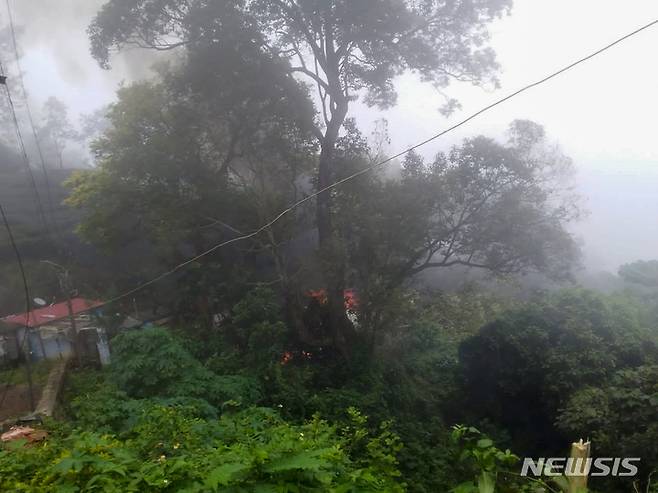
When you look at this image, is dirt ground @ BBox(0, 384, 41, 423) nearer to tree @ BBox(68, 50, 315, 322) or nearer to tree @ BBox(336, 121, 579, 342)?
tree @ BBox(68, 50, 315, 322)

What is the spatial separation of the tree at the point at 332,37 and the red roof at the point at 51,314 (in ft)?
21.2

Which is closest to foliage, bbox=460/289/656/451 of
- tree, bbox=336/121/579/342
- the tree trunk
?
tree, bbox=336/121/579/342

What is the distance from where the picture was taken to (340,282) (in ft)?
37.6

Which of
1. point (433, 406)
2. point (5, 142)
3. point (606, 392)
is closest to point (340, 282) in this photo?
point (433, 406)

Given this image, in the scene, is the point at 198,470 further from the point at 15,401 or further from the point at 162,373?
the point at 15,401

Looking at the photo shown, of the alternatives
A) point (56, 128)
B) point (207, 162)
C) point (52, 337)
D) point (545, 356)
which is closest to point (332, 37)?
point (207, 162)

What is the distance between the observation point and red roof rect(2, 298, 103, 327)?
14.5 meters

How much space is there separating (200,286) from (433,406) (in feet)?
18.8

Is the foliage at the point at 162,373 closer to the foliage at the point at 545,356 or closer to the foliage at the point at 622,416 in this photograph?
the foliage at the point at 545,356

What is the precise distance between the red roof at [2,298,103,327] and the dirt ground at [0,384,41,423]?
277 cm

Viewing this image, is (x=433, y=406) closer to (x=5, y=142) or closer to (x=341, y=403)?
(x=341, y=403)

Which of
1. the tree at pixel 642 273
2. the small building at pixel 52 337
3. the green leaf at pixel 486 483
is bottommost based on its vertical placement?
the tree at pixel 642 273

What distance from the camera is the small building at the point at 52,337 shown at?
13.9 m

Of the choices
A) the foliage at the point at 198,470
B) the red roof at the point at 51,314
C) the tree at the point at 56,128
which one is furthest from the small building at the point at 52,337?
the tree at the point at 56,128
